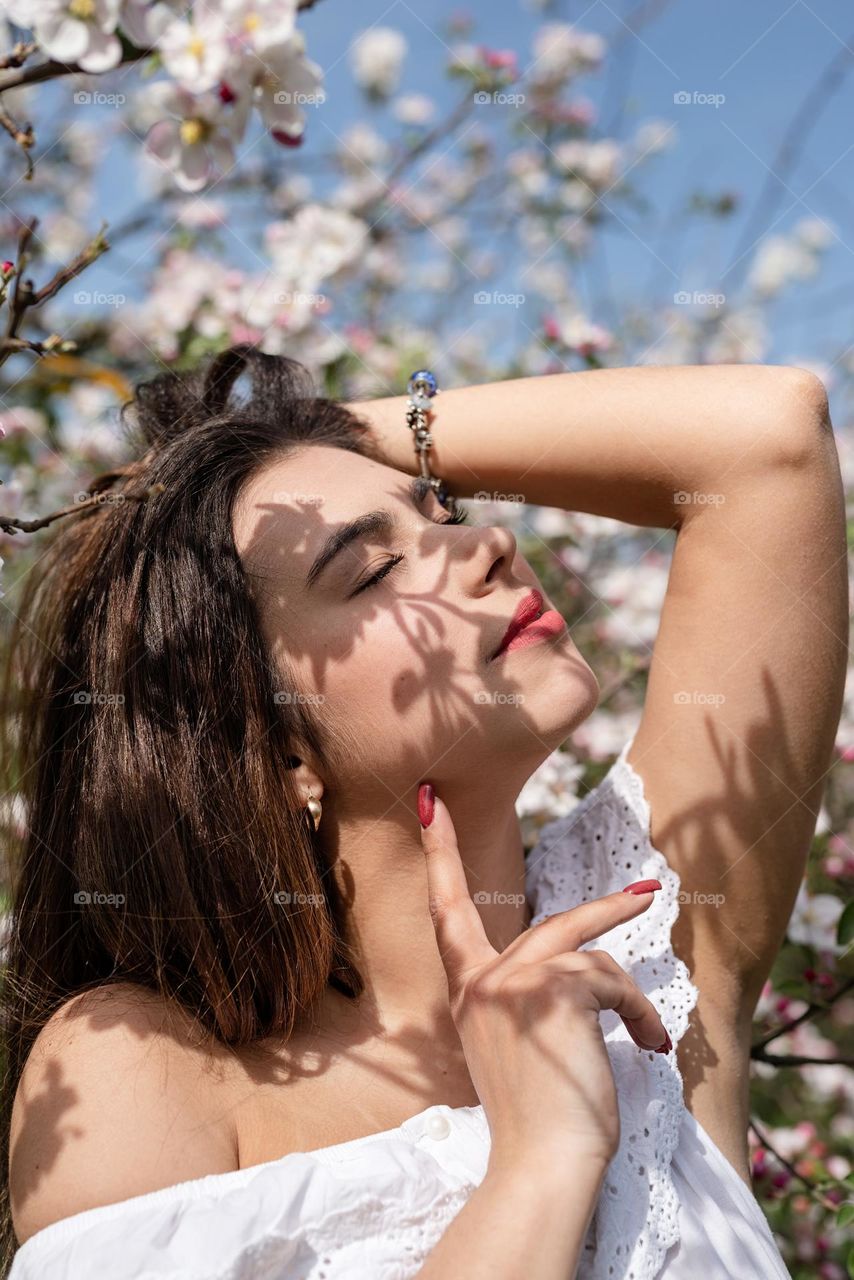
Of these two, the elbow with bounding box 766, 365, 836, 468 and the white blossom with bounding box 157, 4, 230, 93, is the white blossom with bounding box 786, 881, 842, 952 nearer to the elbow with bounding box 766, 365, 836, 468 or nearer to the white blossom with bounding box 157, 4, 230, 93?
the elbow with bounding box 766, 365, 836, 468

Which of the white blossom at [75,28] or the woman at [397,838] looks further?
the woman at [397,838]

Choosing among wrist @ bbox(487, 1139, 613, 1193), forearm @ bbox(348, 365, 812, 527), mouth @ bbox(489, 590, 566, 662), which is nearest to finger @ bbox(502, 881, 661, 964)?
wrist @ bbox(487, 1139, 613, 1193)

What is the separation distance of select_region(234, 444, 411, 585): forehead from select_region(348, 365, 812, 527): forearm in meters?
0.22

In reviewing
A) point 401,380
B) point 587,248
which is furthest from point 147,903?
point 587,248

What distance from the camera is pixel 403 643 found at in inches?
47.0

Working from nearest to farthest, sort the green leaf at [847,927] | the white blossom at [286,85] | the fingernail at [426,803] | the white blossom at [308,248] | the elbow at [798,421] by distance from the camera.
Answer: the white blossom at [286,85], the fingernail at [426,803], the elbow at [798,421], the green leaf at [847,927], the white blossom at [308,248]

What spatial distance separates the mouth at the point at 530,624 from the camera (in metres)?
1.22

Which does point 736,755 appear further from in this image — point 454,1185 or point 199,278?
point 199,278

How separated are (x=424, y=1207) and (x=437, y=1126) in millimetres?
104

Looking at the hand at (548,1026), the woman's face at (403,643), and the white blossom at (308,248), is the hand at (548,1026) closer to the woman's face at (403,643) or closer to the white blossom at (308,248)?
the woman's face at (403,643)

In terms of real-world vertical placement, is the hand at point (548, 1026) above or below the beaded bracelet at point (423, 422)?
below

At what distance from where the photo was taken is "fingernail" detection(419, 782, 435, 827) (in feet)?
4.06

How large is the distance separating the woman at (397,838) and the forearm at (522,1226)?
3 centimetres

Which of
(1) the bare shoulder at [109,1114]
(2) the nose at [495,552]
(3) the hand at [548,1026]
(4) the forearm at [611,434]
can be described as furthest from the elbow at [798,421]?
(1) the bare shoulder at [109,1114]
